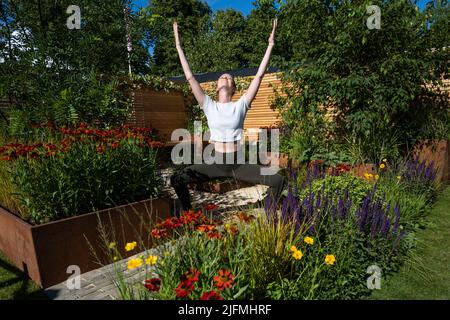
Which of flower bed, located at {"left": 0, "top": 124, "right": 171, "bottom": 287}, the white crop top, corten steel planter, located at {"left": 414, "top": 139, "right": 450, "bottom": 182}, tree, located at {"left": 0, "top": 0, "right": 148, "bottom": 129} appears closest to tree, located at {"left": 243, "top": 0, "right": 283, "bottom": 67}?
tree, located at {"left": 0, "top": 0, "right": 148, "bottom": 129}

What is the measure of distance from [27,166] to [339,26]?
4.95m

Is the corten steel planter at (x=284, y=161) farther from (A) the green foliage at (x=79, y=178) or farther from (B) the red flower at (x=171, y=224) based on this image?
(B) the red flower at (x=171, y=224)

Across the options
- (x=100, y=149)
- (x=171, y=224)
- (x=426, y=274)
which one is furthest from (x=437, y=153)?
(x=100, y=149)

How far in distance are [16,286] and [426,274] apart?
135 inches

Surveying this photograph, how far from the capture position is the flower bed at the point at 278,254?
1.72 metres

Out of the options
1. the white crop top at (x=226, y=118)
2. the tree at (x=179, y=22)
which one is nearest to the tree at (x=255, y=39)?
the tree at (x=179, y=22)

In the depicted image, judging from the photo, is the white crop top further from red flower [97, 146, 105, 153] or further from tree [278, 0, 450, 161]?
tree [278, 0, 450, 161]

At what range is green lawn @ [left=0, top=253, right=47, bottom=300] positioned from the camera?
7.66 ft

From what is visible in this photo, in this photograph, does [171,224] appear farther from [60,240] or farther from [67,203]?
[67,203]

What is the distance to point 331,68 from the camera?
5457 millimetres

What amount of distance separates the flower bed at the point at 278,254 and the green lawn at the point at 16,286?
885 millimetres

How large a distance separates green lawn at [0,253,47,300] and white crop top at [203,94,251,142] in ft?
6.88
